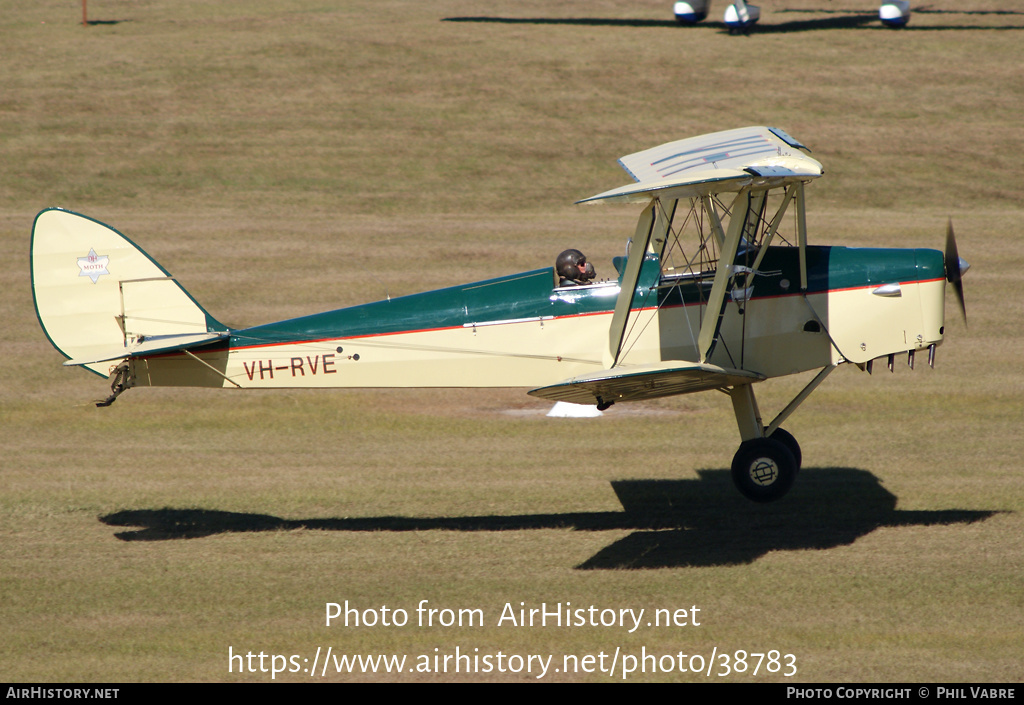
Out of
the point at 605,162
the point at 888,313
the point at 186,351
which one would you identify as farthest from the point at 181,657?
the point at 605,162

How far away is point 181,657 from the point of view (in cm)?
636

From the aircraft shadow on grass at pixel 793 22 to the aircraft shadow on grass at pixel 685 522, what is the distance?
25.4 m

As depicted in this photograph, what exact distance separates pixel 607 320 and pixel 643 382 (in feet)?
3.44

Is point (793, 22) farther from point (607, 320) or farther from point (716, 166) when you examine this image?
point (607, 320)

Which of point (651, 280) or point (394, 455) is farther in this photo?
point (394, 455)

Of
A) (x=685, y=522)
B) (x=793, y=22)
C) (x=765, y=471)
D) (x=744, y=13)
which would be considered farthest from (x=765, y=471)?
(x=793, y=22)

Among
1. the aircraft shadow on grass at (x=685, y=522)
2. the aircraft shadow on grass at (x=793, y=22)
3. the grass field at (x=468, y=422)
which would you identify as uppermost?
the aircraft shadow on grass at (x=793, y=22)

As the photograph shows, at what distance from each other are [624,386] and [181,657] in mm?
3704

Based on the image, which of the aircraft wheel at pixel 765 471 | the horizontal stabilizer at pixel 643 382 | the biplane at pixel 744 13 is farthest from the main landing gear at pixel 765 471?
the biplane at pixel 744 13

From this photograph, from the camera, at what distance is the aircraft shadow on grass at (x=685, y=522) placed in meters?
8.05

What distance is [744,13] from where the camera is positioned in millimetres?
30719

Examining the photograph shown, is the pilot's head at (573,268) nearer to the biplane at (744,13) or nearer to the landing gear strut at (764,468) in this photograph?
the landing gear strut at (764,468)

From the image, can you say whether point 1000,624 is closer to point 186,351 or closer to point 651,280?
point 651,280

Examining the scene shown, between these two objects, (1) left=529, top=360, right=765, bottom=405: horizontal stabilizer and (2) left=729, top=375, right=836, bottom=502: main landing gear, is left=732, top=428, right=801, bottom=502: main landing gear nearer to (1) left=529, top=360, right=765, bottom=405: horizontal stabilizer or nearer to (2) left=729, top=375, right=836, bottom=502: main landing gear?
(2) left=729, top=375, right=836, bottom=502: main landing gear
